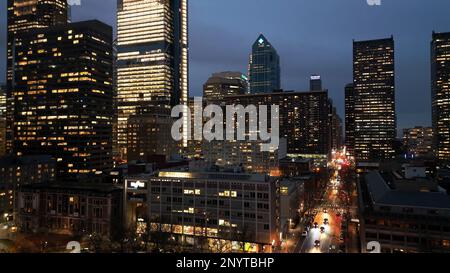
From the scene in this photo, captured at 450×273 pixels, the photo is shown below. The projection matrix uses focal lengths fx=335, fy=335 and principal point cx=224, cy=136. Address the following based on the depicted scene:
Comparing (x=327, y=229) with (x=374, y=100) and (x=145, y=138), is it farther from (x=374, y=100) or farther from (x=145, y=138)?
(x=374, y=100)

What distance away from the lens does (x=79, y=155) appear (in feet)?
285

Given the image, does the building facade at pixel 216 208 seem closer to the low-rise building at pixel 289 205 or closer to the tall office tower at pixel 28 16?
the low-rise building at pixel 289 205

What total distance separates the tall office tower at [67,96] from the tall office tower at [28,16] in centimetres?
4575

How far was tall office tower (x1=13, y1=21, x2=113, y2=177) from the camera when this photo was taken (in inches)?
3462

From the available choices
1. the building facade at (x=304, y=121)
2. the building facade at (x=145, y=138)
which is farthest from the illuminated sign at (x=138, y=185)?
the building facade at (x=304, y=121)

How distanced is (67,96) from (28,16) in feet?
236

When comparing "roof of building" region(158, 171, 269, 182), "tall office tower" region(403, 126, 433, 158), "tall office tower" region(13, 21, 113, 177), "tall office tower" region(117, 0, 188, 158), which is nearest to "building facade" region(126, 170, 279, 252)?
"roof of building" region(158, 171, 269, 182)

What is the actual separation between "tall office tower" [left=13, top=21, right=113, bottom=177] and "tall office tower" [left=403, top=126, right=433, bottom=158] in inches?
5983

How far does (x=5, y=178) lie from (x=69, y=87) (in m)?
37.7

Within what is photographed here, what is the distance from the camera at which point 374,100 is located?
156 metres

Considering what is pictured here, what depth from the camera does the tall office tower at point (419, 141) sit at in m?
175

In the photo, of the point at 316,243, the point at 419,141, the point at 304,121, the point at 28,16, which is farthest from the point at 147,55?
the point at 419,141
